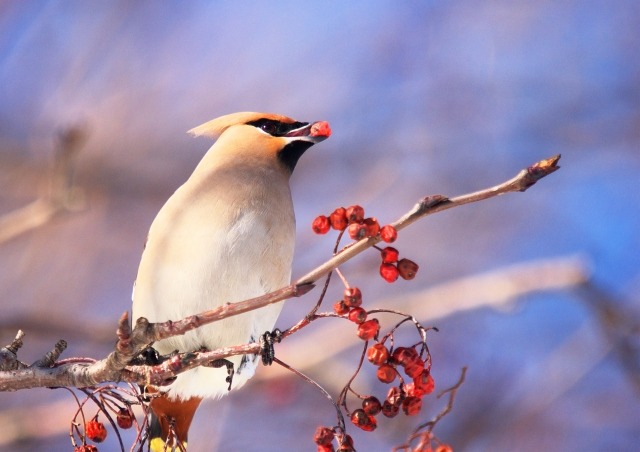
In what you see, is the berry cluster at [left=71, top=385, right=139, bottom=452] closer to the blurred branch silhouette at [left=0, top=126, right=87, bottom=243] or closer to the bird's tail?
the bird's tail

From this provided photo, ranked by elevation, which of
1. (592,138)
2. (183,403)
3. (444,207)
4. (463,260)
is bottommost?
(444,207)

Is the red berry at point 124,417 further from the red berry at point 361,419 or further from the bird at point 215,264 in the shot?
the red berry at point 361,419

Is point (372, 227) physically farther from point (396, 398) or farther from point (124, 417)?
point (124, 417)

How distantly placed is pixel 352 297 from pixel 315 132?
4.76 ft

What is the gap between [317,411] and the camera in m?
6.57

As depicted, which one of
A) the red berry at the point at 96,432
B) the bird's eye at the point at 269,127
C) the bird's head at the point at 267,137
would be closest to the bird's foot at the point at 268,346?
the red berry at the point at 96,432

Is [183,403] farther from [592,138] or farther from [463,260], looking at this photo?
[592,138]

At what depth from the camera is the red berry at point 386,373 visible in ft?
8.07

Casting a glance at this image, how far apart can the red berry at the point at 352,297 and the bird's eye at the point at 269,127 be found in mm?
1737

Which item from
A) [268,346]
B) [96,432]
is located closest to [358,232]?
[268,346]

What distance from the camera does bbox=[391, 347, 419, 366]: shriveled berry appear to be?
2477 mm

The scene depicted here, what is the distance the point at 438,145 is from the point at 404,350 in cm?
473

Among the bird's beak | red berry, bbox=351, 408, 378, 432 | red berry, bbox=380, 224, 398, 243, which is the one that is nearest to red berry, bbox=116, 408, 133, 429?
red berry, bbox=351, 408, 378, 432

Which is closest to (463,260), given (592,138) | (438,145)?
(438,145)
